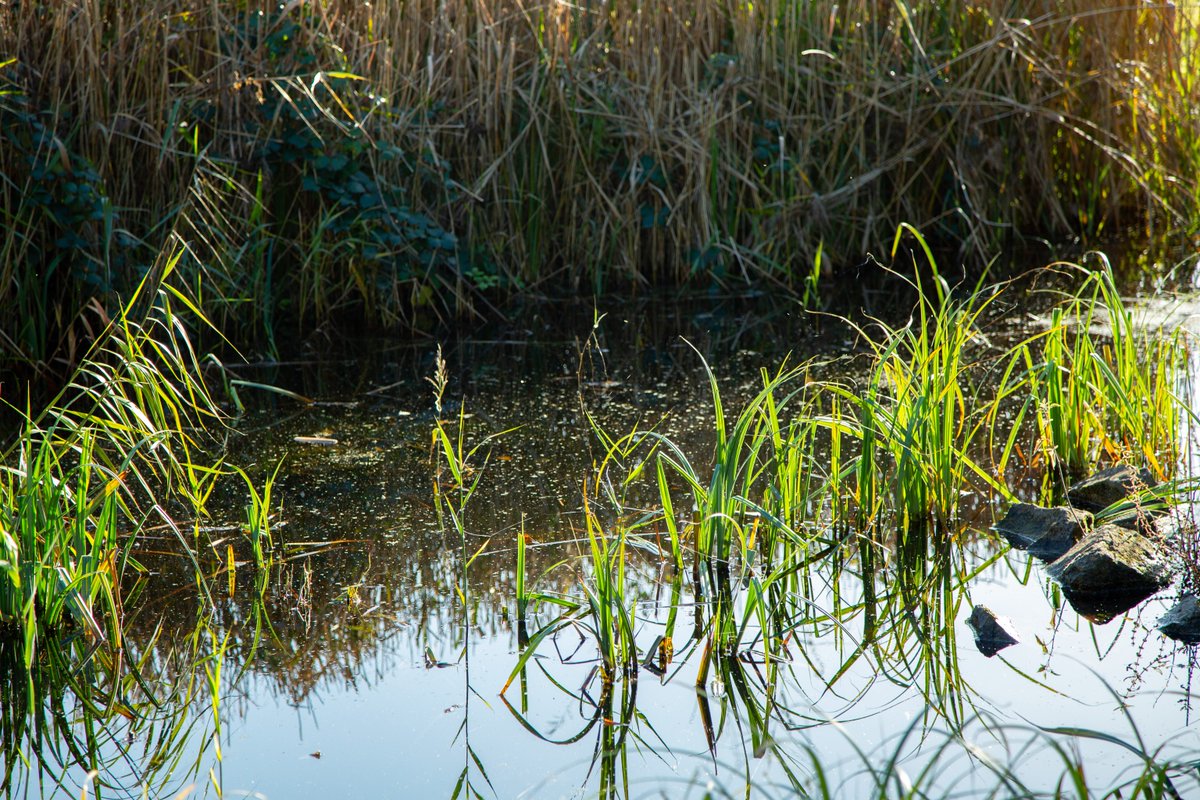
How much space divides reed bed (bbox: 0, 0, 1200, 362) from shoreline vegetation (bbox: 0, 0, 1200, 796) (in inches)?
0.8

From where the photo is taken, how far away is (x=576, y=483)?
323cm

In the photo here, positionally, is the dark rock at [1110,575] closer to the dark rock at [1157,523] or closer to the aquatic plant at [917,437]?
the dark rock at [1157,523]

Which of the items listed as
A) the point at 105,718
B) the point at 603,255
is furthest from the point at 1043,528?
the point at 603,255

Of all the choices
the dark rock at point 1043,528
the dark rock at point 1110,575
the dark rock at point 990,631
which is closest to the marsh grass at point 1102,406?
the dark rock at point 1043,528

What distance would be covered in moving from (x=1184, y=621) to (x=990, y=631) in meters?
0.38

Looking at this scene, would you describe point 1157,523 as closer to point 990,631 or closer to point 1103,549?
point 1103,549

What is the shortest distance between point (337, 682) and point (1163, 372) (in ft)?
Result: 7.23

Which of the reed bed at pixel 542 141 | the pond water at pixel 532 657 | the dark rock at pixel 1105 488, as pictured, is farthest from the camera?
the reed bed at pixel 542 141

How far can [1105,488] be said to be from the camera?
2918 millimetres

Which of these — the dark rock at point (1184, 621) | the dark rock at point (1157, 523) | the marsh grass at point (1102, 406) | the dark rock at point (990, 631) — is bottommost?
the dark rock at point (990, 631)

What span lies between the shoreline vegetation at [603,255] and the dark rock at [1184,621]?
0.12m

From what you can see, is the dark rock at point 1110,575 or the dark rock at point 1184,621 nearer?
the dark rock at point 1184,621

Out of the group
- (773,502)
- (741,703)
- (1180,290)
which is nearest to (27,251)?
(773,502)

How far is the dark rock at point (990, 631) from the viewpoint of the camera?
2.38 metres
